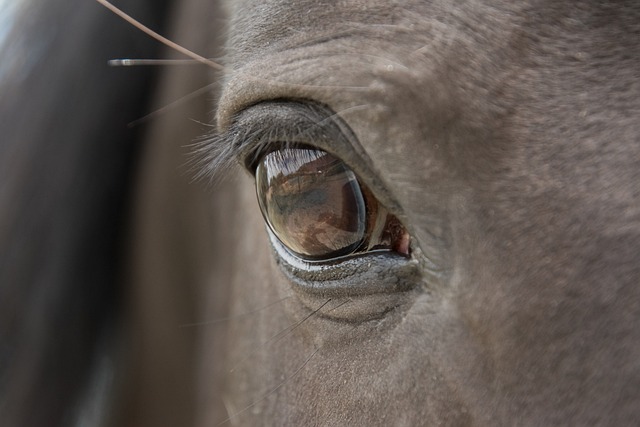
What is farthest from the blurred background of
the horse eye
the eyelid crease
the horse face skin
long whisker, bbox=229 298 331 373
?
the horse face skin

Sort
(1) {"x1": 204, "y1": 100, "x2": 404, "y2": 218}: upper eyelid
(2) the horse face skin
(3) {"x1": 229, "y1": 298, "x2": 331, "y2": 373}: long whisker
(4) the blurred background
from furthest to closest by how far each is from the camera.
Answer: (4) the blurred background < (3) {"x1": 229, "y1": 298, "x2": 331, "y2": 373}: long whisker < (1) {"x1": 204, "y1": 100, "x2": 404, "y2": 218}: upper eyelid < (2) the horse face skin

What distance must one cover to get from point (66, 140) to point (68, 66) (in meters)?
0.20

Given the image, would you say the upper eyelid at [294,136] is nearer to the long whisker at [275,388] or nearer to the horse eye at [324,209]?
the horse eye at [324,209]

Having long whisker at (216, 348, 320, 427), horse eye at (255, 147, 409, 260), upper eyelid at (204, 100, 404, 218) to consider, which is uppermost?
upper eyelid at (204, 100, 404, 218)

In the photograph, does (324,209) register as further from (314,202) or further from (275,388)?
(275,388)

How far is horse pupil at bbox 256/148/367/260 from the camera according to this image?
1.11 meters

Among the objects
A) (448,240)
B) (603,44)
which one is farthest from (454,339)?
(603,44)

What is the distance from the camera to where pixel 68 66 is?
191 cm

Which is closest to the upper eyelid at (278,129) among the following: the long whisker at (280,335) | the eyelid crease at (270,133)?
the eyelid crease at (270,133)

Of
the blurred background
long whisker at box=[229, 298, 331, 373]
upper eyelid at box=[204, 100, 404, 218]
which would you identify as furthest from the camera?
the blurred background

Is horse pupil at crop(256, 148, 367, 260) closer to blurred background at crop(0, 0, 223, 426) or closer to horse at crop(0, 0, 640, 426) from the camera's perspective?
horse at crop(0, 0, 640, 426)

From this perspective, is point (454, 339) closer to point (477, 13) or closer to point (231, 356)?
point (477, 13)

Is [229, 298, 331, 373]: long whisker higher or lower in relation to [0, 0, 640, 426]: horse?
lower

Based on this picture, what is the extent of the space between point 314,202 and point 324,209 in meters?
0.02
